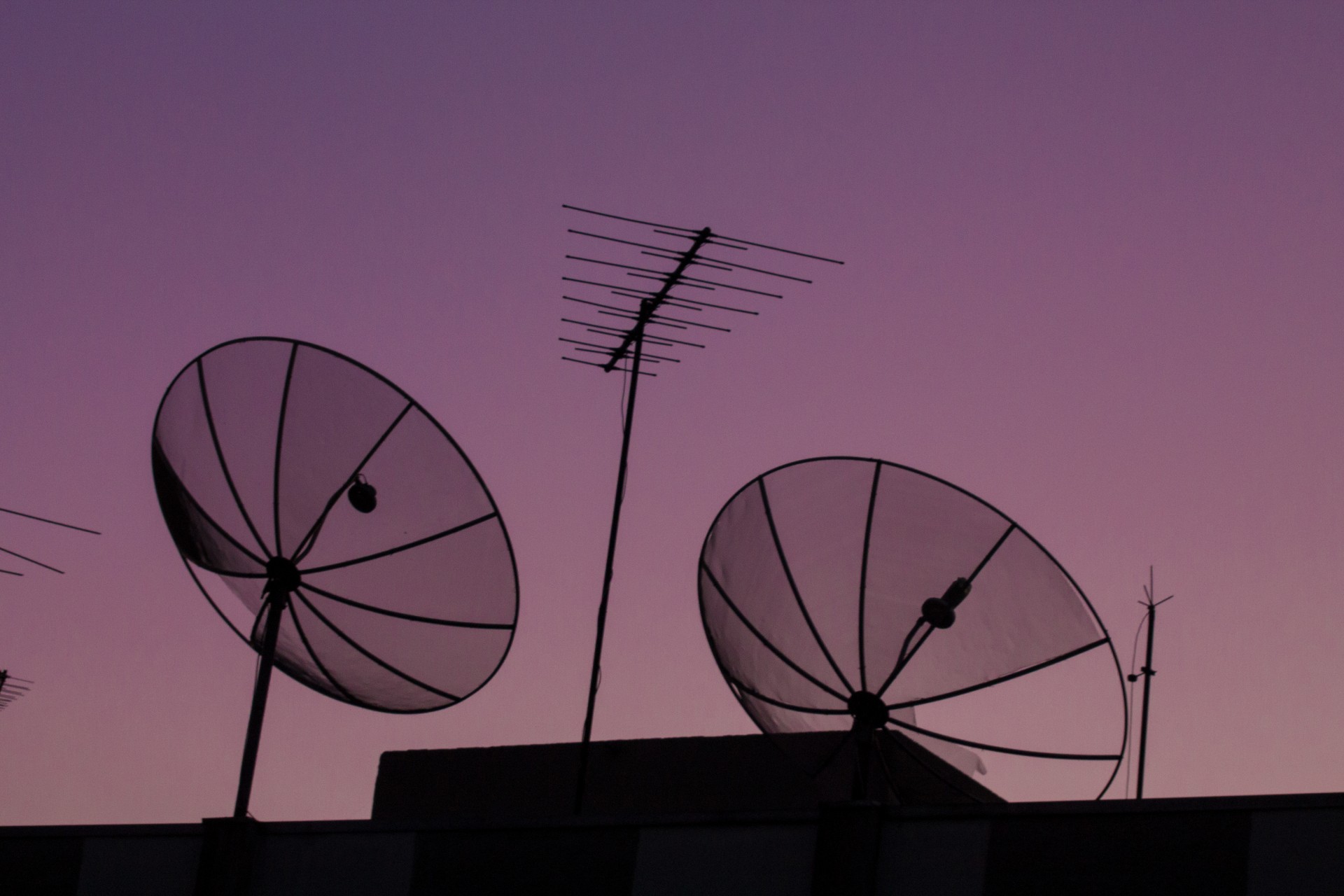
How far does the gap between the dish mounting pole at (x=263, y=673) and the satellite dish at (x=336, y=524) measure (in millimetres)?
13

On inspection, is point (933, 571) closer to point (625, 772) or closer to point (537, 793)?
point (625, 772)

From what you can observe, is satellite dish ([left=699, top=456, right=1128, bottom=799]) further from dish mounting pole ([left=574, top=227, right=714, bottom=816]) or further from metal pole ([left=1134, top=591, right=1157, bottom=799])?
metal pole ([left=1134, top=591, right=1157, bottom=799])

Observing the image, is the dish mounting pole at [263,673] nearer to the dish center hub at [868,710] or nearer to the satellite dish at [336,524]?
the satellite dish at [336,524]

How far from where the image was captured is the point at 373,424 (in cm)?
1136

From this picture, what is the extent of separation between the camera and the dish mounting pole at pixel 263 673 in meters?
10.5

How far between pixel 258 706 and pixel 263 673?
0.23 metres

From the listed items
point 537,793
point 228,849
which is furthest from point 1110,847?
point 537,793

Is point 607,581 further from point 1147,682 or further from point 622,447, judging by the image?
point 1147,682

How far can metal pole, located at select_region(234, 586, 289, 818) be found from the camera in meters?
10.5

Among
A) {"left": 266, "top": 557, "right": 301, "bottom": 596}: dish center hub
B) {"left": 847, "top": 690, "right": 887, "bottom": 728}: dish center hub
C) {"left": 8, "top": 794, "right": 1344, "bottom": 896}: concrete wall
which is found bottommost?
{"left": 8, "top": 794, "right": 1344, "bottom": 896}: concrete wall

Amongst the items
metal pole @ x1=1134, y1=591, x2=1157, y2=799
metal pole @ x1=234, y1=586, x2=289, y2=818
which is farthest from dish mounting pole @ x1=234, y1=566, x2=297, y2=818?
metal pole @ x1=1134, y1=591, x2=1157, y2=799

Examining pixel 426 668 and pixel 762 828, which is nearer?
pixel 762 828

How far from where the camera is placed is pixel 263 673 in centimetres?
1070

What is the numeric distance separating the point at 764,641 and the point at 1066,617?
202cm
